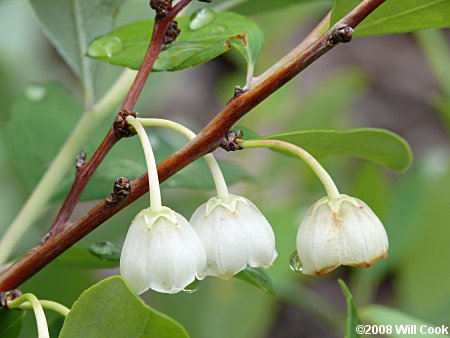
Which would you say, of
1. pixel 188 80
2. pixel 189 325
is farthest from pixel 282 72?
pixel 188 80

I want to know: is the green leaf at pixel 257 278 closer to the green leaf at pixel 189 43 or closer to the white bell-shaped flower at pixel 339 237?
the white bell-shaped flower at pixel 339 237

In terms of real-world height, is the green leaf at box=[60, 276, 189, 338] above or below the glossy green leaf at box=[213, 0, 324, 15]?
below

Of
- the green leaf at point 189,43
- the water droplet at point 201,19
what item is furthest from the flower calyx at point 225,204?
the water droplet at point 201,19

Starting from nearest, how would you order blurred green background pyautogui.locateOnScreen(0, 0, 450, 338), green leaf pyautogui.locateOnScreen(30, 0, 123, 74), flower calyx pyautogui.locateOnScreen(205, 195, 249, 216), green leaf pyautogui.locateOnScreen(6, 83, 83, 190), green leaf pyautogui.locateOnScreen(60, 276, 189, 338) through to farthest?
green leaf pyautogui.locateOnScreen(60, 276, 189, 338)
flower calyx pyautogui.locateOnScreen(205, 195, 249, 216)
green leaf pyautogui.locateOnScreen(30, 0, 123, 74)
green leaf pyautogui.locateOnScreen(6, 83, 83, 190)
blurred green background pyautogui.locateOnScreen(0, 0, 450, 338)

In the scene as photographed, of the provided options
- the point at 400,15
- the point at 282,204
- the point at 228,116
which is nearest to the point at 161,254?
the point at 228,116

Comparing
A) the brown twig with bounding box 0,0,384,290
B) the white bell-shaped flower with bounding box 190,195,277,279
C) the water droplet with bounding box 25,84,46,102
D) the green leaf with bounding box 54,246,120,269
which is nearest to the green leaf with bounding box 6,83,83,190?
the water droplet with bounding box 25,84,46,102

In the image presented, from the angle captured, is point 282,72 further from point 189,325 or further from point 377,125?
point 377,125

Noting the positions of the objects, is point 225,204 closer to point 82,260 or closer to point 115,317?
point 115,317

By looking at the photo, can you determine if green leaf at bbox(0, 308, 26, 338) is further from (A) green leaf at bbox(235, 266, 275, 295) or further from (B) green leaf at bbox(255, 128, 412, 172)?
(B) green leaf at bbox(255, 128, 412, 172)
